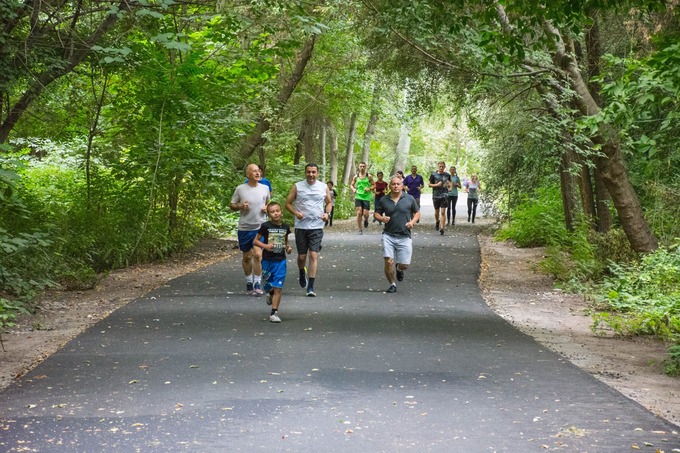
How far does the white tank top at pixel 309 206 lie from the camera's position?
15414 millimetres

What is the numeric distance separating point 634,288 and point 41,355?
371 inches

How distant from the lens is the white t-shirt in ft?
50.9

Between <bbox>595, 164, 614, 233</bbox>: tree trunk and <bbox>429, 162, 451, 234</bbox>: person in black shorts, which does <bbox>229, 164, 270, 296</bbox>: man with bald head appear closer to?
<bbox>595, 164, 614, 233</bbox>: tree trunk

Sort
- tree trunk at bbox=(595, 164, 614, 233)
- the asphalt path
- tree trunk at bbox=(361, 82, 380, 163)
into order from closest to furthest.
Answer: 1. the asphalt path
2. tree trunk at bbox=(595, 164, 614, 233)
3. tree trunk at bbox=(361, 82, 380, 163)

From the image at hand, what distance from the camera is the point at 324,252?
2308cm

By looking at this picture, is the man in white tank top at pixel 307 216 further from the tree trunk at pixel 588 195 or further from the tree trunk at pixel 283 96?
the tree trunk at pixel 283 96

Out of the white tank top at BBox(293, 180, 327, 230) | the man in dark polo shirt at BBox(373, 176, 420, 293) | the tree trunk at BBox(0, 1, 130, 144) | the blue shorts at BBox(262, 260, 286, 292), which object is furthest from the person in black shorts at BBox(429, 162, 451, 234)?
the blue shorts at BBox(262, 260, 286, 292)

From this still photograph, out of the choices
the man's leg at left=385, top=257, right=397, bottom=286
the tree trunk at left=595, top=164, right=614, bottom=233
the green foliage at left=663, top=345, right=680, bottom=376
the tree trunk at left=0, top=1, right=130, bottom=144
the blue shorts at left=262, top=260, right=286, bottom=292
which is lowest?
the green foliage at left=663, top=345, right=680, bottom=376

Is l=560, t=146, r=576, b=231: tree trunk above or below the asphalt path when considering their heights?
above

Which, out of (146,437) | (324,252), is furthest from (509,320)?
(324,252)

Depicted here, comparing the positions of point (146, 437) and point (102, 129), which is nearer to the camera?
point (146, 437)

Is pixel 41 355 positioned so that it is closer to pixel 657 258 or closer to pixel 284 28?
pixel 284 28

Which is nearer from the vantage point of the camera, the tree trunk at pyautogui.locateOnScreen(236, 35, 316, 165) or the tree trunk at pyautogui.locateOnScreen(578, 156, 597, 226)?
the tree trunk at pyautogui.locateOnScreen(578, 156, 597, 226)

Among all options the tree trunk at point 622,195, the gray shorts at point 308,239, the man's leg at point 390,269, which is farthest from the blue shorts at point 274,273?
the tree trunk at point 622,195
